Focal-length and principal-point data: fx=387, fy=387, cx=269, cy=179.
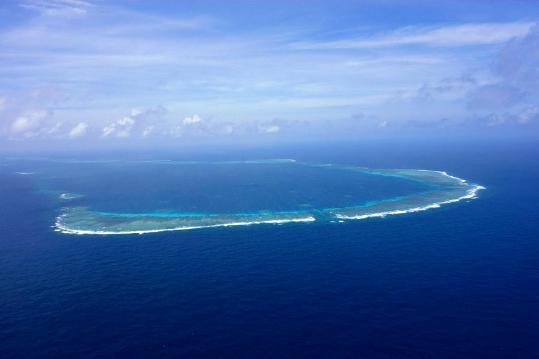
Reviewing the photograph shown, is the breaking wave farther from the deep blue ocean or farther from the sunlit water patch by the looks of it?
the deep blue ocean

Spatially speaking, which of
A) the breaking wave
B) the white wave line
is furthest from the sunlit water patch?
the white wave line

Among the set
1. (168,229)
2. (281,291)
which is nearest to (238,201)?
(168,229)

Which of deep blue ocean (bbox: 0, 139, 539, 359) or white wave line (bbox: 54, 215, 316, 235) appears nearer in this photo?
deep blue ocean (bbox: 0, 139, 539, 359)

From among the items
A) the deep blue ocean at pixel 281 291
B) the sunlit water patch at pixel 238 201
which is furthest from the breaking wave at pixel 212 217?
the deep blue ocean at pixel 281 291

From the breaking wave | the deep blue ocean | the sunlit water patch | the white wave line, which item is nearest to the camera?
the deep blue ocean

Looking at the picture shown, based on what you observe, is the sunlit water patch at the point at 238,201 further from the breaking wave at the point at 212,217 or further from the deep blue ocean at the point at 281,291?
the deep blue ocean at the point at 281,291

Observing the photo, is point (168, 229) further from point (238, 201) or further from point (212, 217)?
point (238, 201)

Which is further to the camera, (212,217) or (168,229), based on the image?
(212,217)

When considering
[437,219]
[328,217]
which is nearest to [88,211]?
[328,217]
